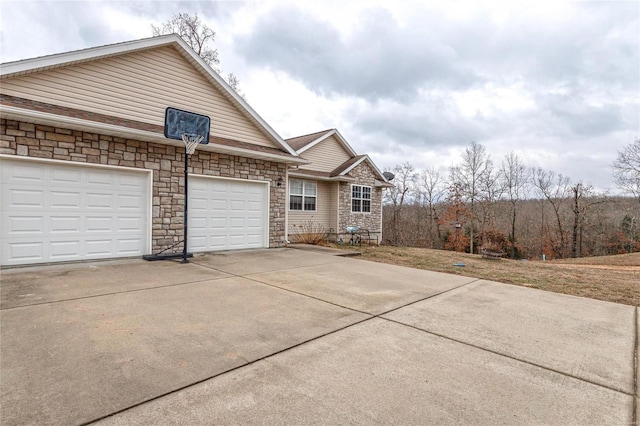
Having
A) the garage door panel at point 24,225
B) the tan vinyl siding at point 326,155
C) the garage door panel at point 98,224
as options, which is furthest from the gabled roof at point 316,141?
the garage door panel at point 24,225

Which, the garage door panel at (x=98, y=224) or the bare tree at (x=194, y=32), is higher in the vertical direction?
the bare tree at (x=194, y=32)

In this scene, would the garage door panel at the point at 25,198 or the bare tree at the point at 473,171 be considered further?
the bare tree at the point at 473,171

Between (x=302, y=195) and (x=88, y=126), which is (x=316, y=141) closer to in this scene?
(x=302, y=195)

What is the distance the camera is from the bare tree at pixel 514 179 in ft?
93.3

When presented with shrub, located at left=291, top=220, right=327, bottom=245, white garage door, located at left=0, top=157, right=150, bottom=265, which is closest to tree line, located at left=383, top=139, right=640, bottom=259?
shrub, located at left=291, top=220, right=327, bottom=245

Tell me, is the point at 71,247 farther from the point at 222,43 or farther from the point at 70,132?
the point at 222,43

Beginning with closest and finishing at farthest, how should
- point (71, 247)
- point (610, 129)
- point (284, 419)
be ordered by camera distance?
point (284, 419)
point (71, 247)
point (610, 129)

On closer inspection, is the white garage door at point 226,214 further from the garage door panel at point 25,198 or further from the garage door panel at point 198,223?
the garage door panel at point 25,198

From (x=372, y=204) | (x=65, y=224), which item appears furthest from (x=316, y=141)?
(x=65, y=224)

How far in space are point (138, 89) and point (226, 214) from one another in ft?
13.1

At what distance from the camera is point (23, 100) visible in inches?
251

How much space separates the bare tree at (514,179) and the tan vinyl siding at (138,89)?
26.7 meters

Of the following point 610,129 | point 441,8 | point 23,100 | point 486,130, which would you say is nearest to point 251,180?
point 23,100

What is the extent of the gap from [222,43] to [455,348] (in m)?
21.3
